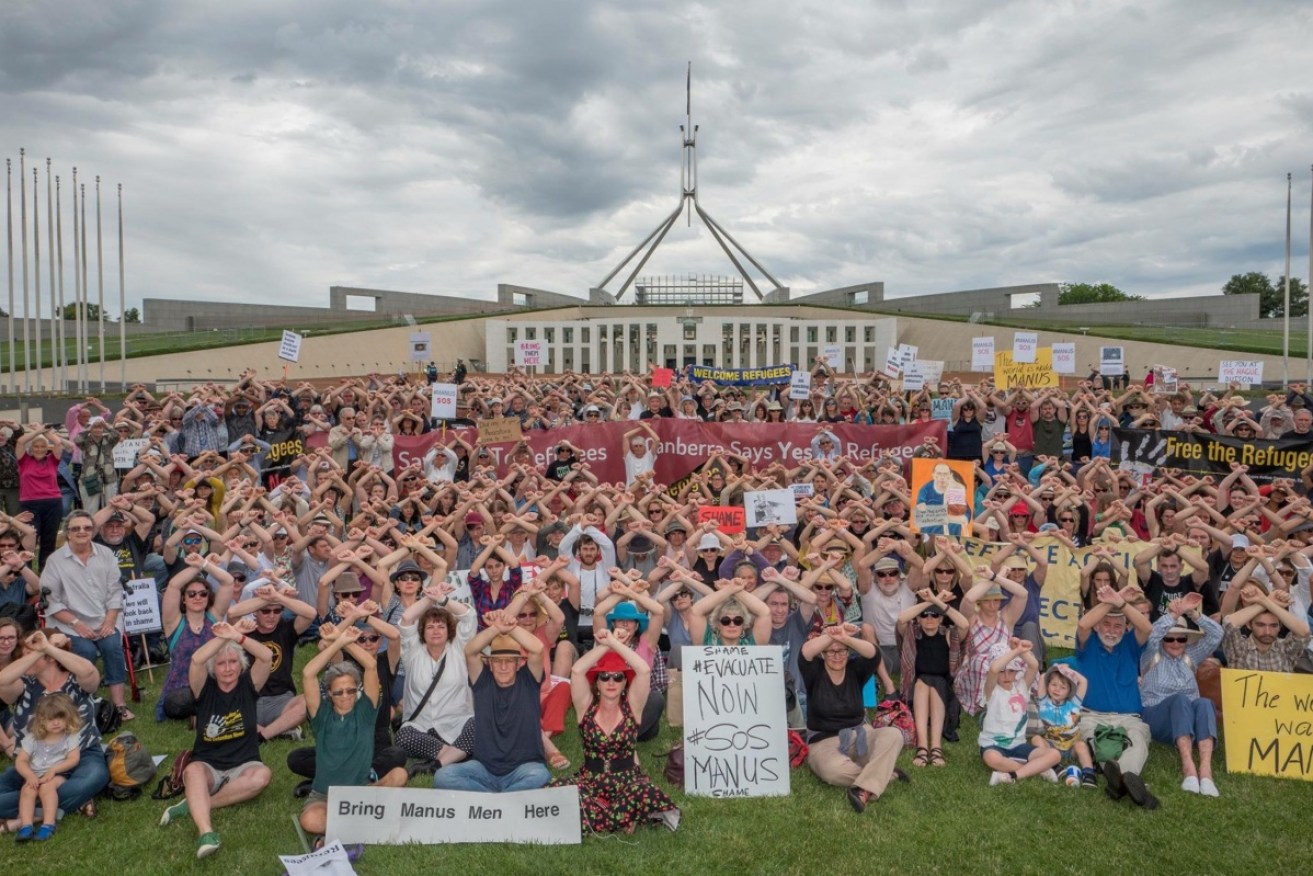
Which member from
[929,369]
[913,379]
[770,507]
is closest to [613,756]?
Answer: [770,507]

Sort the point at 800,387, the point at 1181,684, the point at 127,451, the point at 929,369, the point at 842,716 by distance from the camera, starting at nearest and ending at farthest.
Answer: the point at 842,716 < the point at 1181,684 < the point at 127,451 < the point at 800,387 < the point at 929,369

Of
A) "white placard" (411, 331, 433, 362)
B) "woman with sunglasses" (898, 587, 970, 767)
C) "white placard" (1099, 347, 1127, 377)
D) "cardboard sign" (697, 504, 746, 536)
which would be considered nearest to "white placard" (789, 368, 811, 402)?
"white placard" (1099, 347, 1127, 377)

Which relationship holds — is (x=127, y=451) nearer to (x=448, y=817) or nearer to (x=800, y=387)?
(x=448, y=817)

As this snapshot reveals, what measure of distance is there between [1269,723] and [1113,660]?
3.45ft

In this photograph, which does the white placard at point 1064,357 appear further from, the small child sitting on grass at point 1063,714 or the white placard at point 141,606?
the white placard at point 141,606

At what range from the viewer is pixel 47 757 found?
19.7ft

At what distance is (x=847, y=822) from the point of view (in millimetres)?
5910

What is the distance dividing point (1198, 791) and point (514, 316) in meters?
60.2

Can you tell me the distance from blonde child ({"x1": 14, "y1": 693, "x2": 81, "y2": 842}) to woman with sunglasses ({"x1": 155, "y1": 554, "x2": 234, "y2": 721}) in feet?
3.62

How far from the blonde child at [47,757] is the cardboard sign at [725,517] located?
214 inches

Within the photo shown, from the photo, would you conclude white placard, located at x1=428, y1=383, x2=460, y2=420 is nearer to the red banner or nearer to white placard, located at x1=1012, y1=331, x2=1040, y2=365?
the red banner

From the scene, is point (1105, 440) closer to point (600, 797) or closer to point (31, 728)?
point (600, 797)

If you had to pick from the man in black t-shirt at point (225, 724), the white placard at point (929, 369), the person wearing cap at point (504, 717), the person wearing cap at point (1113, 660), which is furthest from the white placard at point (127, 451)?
the white placard at point (929, 369)

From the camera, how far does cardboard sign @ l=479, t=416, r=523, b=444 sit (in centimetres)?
1277
